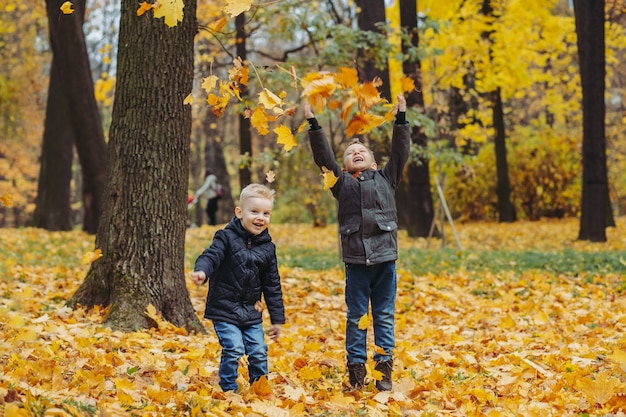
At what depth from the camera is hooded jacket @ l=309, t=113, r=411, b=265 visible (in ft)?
14.6

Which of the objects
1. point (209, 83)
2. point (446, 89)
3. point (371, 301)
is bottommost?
point (371, 301)

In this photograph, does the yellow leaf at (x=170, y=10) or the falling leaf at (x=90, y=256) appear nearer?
the yellow leaf at (x=170, y=10)

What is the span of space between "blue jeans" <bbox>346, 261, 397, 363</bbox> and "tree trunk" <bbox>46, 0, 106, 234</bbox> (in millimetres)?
8449

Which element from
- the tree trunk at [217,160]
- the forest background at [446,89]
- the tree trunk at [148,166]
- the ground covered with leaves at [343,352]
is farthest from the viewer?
the tree trunk at [217,160]

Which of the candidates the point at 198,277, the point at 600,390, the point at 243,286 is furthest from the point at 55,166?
the point at 600,390

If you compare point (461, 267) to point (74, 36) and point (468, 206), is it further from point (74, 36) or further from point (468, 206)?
point (468, 206)

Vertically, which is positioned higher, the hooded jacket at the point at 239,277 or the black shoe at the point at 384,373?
the hooded jacket at the point at 239,277

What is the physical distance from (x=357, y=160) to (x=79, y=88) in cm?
921

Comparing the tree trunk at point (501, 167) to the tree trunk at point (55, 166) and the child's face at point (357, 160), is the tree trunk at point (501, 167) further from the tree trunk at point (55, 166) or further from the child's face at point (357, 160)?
the child's face at point (357, 160)

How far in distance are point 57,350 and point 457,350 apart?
312cm

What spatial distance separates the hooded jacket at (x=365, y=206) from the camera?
445 centimetres

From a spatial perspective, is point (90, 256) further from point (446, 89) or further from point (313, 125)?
point (446, 89)

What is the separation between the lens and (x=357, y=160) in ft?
15.1

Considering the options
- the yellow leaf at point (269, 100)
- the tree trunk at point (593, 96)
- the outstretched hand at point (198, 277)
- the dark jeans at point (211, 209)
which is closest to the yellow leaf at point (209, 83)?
the yellow leaf at point (269, 100)
